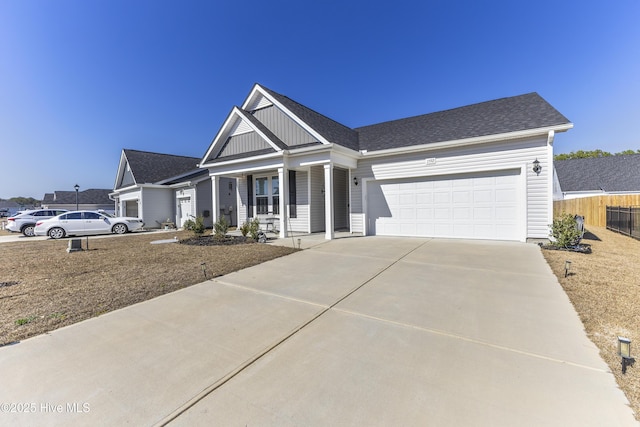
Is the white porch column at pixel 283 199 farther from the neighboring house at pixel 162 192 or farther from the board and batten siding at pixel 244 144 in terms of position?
the neighboring house at pixel 162 192

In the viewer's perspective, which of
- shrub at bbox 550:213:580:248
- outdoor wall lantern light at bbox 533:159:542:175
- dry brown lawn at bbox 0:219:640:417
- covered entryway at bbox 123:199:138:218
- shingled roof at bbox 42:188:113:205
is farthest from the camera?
shingled roof at bbox 42:188:113:205

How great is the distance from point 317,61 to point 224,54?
5021mm

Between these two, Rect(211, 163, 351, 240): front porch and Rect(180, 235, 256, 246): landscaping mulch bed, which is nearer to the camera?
Rect(180, 235, 256, 246): landscaping mulch bed

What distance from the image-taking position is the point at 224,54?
1346cm

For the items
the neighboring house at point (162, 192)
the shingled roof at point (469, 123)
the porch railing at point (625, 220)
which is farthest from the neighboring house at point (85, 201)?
the porch railing at point (625, 220)

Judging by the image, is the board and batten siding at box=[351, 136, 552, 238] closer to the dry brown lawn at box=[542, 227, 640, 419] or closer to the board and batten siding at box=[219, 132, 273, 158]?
the dry brown lawn at box=[542, 227, 640, 419]

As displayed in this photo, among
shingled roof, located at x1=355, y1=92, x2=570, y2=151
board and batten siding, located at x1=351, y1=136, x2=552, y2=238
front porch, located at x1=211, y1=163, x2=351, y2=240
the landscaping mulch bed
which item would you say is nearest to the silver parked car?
front porch, located at x1=211, y1=163, x2=351, y2=240

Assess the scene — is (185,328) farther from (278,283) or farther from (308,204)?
(308,204)

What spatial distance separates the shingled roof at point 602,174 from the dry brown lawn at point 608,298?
75.6 feet

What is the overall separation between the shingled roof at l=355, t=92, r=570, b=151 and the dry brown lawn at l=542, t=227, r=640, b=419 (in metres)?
4.37

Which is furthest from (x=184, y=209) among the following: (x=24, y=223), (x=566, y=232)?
(x=566, y=232)

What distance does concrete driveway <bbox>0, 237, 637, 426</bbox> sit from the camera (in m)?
1.82

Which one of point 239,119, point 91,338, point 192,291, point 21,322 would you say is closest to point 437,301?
point 192,291

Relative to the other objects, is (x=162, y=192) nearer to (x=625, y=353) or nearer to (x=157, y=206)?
(x=157, y=206)
